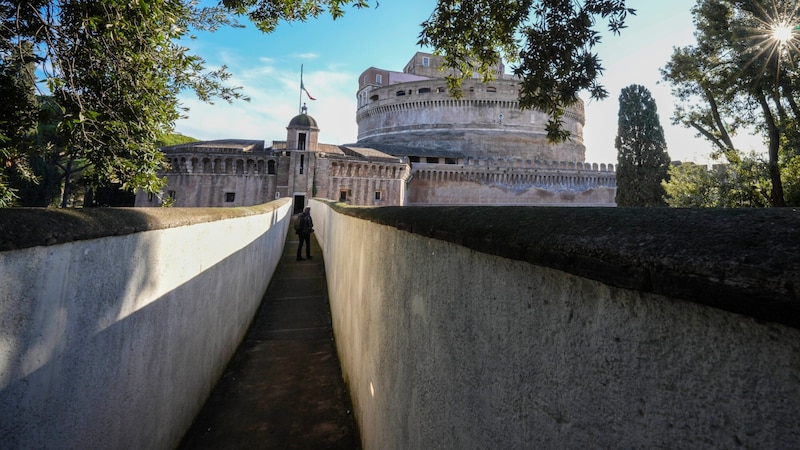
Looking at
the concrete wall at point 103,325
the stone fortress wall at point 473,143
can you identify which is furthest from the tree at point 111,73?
the stone fortress wall at point 473,143

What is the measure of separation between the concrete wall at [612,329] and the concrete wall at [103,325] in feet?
6.96

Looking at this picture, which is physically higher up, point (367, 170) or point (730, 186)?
point (367, 170)

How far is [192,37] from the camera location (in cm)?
602

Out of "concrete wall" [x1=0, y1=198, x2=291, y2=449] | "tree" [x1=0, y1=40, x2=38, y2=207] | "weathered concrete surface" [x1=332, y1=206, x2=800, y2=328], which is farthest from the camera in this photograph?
"tree" [x1=0, y1=40, x2=38, y2=207]

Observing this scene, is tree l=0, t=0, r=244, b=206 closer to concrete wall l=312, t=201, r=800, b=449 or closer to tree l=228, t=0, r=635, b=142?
tree l=228, t=0, r=635, b=142

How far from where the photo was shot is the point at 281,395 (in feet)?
15.9

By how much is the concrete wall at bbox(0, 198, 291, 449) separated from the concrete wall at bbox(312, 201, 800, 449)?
2.12 metres

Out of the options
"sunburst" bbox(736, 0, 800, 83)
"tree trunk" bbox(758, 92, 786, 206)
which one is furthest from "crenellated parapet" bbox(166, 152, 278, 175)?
"tree trunk" bbox(758, 92, 786, 206)

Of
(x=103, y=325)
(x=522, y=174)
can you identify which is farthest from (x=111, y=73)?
(x=522, y=174)

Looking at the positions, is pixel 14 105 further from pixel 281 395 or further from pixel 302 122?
pixel 302 122

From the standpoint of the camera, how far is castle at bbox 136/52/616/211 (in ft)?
98.5

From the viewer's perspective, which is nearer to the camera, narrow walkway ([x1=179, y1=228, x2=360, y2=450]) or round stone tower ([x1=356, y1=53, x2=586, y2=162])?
narrow walkway ([x1=179, y1=228, x2=360, y2=450])

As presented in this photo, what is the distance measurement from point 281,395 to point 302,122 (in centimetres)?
2839

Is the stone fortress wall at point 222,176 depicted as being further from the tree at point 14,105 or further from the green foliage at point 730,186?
the green foliage at point 730,186
